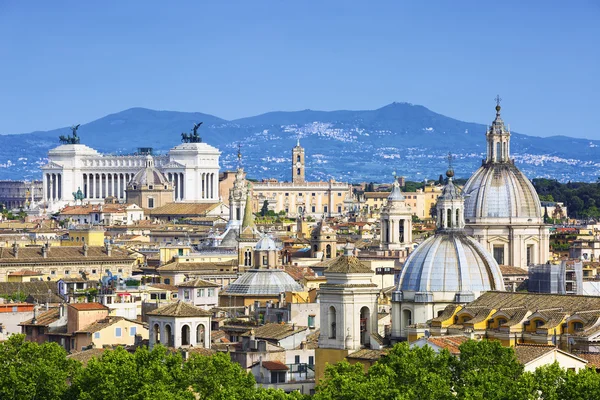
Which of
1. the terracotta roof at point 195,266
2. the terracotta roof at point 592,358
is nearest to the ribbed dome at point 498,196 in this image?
the terracotta roof at point 195,266

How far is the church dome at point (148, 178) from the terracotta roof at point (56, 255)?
8236cm

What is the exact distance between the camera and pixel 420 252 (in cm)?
4950

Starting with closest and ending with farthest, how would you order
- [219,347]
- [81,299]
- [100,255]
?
[219,347]
[81,299]
[100,255]

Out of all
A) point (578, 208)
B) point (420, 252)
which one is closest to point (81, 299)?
point (420, 252)

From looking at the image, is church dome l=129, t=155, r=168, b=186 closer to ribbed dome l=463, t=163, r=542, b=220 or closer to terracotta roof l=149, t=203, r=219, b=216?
terracotta roof l=149, t=203, r=219, b=216

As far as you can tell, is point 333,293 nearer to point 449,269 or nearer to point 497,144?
point 449,269

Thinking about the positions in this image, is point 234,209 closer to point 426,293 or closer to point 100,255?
point 100,255

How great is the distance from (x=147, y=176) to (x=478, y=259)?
448ft

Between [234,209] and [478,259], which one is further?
[234,209]

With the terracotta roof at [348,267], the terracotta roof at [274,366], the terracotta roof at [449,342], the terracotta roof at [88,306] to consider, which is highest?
the terracotta roof at [348,267]

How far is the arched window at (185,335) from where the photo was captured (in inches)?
2029

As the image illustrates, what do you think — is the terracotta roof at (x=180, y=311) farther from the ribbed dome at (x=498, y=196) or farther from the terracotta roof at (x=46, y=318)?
the ribbed dome at (x=498, y=196)

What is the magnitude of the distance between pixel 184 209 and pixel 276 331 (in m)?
107

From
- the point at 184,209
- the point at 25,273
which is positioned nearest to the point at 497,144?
the point at 25,273
